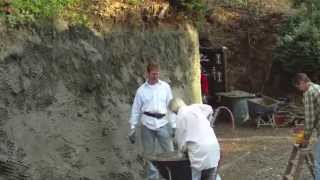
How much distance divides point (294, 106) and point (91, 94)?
13344mm

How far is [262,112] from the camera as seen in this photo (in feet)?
69.5

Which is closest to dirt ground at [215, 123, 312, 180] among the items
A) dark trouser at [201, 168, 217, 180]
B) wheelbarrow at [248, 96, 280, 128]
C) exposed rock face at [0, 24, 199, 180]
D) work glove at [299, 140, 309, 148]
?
wheelbarrow at [248, 96, 280, 128]

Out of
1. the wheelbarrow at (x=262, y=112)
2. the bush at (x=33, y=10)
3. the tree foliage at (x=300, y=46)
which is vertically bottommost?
the wheelbarrow at (x=262, y=112)

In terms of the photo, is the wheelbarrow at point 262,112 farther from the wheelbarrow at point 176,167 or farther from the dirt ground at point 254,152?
the wheelbarrow at point 176,167

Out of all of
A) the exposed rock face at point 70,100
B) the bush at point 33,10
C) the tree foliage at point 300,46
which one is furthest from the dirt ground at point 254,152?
the bush at point 33,10

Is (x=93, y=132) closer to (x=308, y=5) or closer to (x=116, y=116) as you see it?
(x=116, y=116)

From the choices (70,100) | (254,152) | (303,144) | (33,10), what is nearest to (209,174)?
(303,144)

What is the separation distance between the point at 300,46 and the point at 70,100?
1388 centimetres

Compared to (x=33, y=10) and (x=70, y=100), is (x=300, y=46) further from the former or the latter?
(x=33, y=10)

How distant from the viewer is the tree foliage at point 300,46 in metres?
22.9

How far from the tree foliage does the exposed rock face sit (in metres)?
11.5

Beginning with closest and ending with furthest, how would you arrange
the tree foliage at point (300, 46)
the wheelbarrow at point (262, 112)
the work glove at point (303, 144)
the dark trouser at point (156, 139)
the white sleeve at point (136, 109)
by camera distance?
the work glove at point (303, 144)
the white sleeve at point (136, 109)
the dark trouser at point (156, 139)
the wheelbarrow at point (262, 112)
the tree foliage at point (300, 46)

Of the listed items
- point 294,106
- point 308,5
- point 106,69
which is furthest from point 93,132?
point 308,5

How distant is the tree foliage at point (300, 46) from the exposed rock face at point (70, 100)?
11473mm
